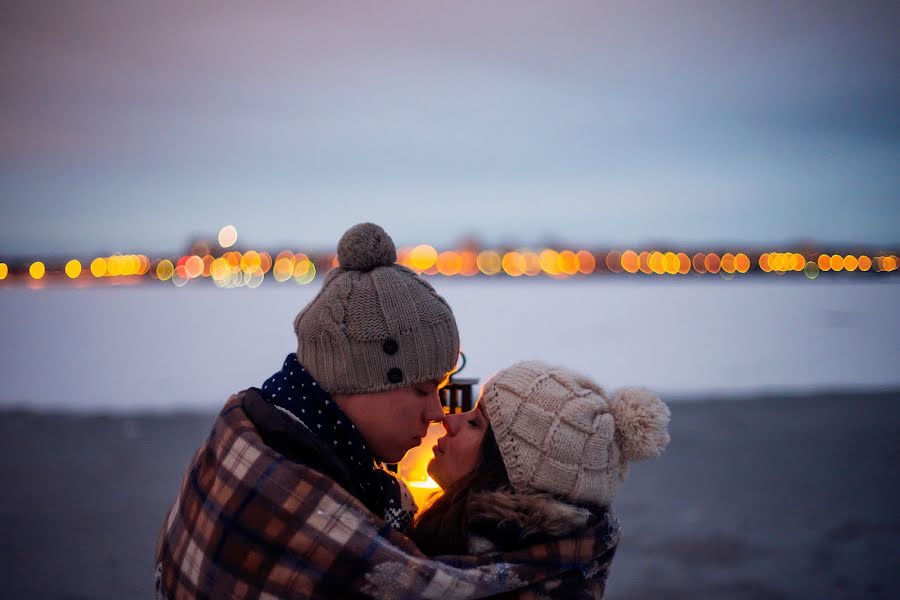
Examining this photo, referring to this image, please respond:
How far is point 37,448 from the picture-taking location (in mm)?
8594

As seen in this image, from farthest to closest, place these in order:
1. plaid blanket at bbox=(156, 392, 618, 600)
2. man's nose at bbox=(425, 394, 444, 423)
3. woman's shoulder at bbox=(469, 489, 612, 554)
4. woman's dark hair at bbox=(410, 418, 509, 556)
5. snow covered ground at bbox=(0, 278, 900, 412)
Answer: snow covered ground at bbox=(0, 278, 900, 412) < man's nose at bbox=(425, 394, 444, 423) < woman's dark hair at bbox=(410, 418, 509, 556) < woman's shoulder at bbox=(469, 489, 612, 554) < plaid blanket at bbox=(156, 392, 618, 600)

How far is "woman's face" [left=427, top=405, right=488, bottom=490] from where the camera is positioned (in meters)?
2.32

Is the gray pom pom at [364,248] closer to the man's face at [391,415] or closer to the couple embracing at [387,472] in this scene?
the couple embracing at [387,472]

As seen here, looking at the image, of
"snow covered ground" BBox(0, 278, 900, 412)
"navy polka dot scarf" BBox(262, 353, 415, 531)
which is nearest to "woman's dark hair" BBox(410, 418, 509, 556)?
"navy polka dot scarf" BBox(262, 353, 415, 531)

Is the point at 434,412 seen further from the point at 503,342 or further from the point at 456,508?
the point at 503,342

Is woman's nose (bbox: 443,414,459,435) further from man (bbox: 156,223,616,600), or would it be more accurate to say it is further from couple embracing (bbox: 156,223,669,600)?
man (bbox: 156,223,616,600)

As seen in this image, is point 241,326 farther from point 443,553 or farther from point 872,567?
point 443,553

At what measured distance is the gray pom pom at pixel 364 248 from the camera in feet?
7.11

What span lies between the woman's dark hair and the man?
84mm

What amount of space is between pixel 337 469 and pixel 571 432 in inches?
26.2

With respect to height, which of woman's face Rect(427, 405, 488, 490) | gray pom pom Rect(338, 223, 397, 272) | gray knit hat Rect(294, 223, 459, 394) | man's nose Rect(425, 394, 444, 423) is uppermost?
gray pom pom Rect(338, 223, 397, 272)

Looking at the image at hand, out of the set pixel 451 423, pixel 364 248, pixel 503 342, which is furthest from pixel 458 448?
pixel 503 342

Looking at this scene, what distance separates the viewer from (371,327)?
207 centimetres

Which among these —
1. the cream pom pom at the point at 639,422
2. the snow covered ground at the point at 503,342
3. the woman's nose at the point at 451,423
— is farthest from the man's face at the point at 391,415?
the snow covered ground at the point at 503,342
